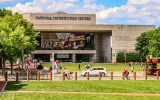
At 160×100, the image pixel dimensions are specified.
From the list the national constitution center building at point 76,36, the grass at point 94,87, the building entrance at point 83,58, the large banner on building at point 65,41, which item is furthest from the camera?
the building entrance at point 83,58

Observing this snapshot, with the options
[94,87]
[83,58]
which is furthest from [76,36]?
[94,87]

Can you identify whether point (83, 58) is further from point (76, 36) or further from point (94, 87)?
point (94, 87)

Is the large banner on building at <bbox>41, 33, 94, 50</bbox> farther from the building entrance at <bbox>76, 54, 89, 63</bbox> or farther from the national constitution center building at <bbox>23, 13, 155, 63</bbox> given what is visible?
the building entrance at <bbox>76, 54, 89, 63</bbox>

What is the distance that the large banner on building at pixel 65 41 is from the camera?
9800cm

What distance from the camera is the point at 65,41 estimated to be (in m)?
98.3

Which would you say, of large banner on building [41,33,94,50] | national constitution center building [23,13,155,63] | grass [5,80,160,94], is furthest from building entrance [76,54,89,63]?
grass [5,80,160,94]

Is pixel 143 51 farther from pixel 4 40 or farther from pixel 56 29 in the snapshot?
pixel 4 40

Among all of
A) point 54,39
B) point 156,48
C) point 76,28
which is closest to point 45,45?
point 54,39

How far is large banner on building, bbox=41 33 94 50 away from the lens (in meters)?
98.0

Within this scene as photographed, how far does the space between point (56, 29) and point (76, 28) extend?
22.1 feet

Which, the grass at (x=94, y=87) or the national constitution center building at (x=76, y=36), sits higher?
the national constitution center building at (x=76, y=36)

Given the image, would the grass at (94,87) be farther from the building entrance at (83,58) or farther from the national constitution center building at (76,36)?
the building entrance at (83,58)

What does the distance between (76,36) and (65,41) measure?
4.22 metres

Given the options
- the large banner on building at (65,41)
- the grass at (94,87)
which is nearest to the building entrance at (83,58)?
the large banner on building at (65,41)
